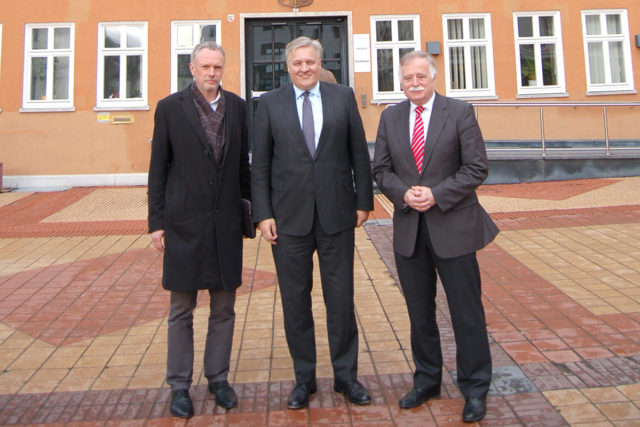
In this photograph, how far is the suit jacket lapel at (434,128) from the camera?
2.92 metres

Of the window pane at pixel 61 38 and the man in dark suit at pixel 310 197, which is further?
the window pane at pixel 61 38

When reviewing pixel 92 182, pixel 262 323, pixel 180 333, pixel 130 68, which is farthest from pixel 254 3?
pixel 180 333

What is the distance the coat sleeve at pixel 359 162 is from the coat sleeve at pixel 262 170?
1.51ft

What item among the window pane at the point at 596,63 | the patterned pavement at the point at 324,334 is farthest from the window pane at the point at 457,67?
the patterned pavement at the point at 324,334

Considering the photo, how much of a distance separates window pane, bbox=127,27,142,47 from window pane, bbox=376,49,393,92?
5.21m

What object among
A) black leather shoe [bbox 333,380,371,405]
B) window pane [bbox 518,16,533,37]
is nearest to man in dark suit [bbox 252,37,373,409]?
black leather shoe [bbox 333,380,371,405]

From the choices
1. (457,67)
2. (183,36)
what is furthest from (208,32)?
(457,67)

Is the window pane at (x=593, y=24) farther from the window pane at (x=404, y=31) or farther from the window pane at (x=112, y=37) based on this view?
the window pane at (x=112, y=37)

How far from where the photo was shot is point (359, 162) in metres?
3.09

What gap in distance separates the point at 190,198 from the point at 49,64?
10.7 m

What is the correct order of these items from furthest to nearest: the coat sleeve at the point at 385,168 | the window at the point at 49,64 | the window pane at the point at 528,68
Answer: the window pane at the point at 528,68 < the window at the point at 49,64 < the coat sleeve at the point at 385,168

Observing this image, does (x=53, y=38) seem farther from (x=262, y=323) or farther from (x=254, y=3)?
(x=262, y=323)

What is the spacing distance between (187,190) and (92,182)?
9.65 metres

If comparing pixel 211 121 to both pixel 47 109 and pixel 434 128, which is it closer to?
pixel 434 128
